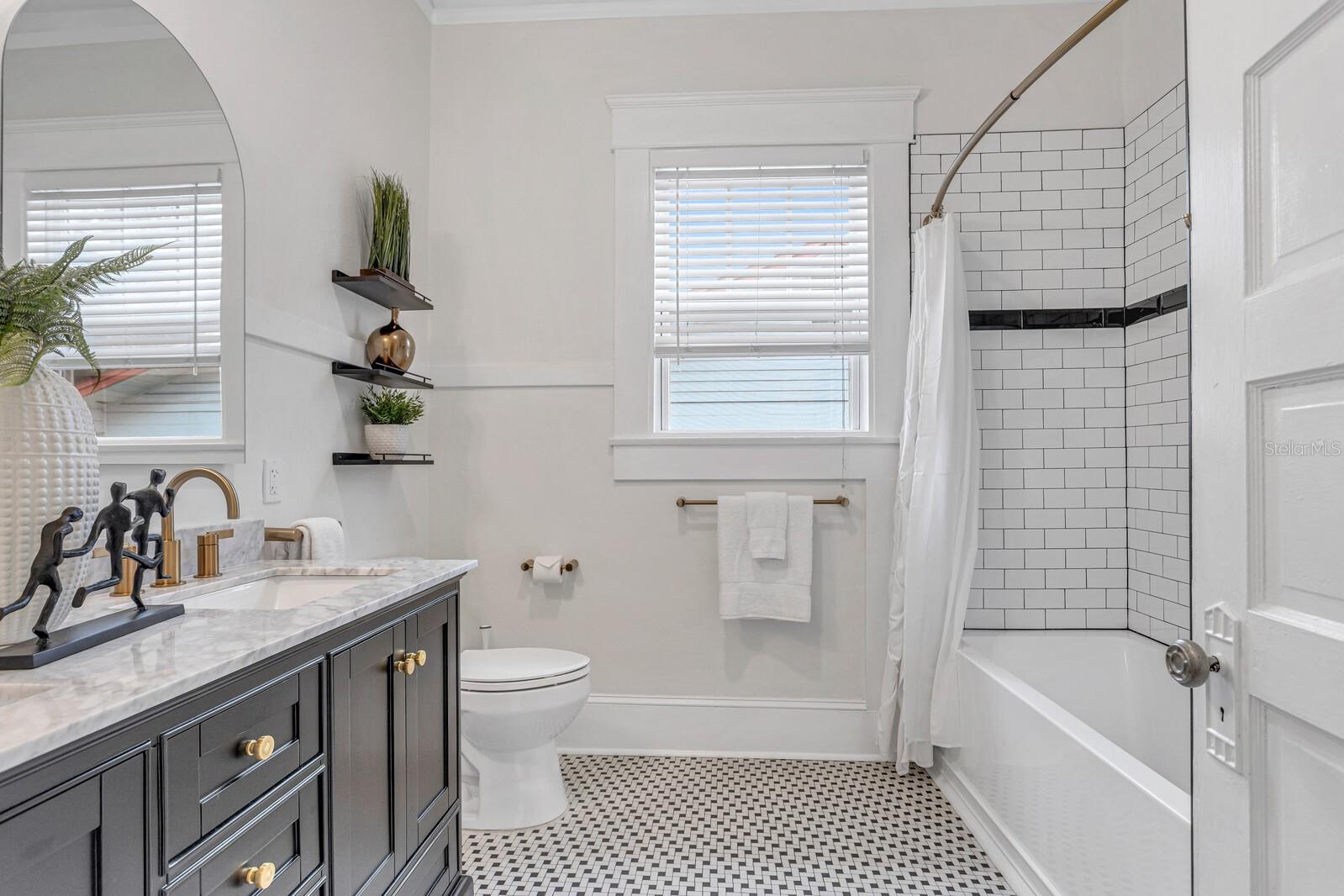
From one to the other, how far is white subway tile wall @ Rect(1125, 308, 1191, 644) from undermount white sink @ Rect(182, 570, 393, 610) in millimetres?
2261

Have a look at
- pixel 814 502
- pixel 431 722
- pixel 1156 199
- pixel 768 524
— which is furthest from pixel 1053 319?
pixel 431 722

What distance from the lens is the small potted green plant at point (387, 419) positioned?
223 centimetres

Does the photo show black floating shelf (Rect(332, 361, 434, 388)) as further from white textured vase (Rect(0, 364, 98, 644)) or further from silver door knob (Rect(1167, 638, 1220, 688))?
silver door knob (Rect(1167, 638, 1220, 688))

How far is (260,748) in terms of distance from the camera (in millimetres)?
942

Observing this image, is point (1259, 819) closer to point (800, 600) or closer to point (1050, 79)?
point (800, 600)

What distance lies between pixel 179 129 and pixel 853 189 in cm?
205

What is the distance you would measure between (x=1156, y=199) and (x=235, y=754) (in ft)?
9.23

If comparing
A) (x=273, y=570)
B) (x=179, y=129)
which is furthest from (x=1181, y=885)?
(x=179, y=129)

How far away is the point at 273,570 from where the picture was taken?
1.58 meters

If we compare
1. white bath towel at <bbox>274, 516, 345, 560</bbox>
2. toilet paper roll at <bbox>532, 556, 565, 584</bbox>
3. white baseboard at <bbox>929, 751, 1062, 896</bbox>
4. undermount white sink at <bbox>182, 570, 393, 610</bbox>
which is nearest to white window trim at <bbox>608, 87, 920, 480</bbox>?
toilet paper roll at <bbox>532, 556, 565, 584</bbox>

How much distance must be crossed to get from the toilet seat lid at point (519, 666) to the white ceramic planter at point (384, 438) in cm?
66

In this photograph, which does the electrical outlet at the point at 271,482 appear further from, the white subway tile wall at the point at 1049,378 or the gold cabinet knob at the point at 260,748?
the white subway tile wall at the point at 1049,378

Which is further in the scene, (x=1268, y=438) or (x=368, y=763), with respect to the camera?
(x=368, y=763)

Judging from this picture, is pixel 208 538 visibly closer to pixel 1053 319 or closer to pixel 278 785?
pixel 278 785
